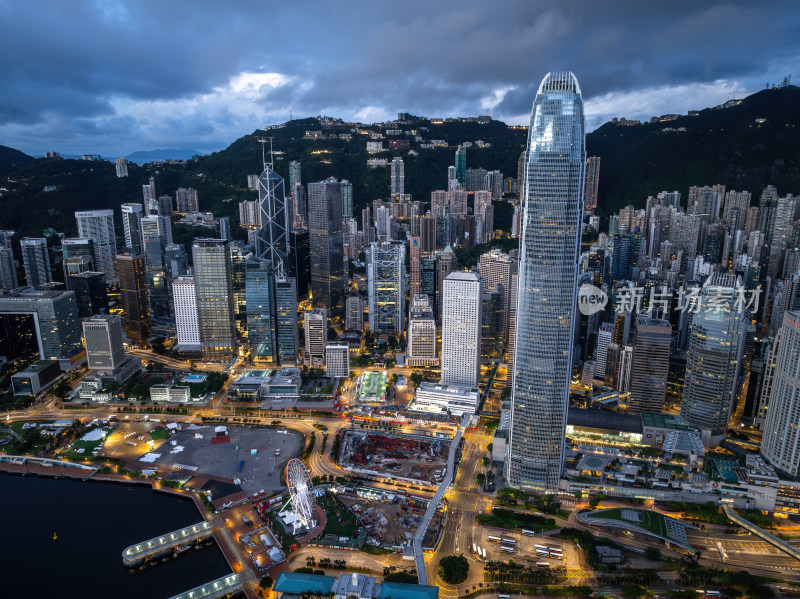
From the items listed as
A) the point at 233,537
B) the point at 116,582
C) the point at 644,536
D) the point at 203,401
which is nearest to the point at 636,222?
the point at 644,536

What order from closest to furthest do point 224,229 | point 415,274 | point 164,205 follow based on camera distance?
point 415,274 < point 224,229 < point 164,205

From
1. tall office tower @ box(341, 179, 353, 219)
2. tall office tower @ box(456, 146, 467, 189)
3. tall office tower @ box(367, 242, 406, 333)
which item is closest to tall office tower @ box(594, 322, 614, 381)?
tall office tower @ box(367, 242, 406, 333)

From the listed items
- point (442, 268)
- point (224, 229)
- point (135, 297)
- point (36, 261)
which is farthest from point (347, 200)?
point (36, 261)

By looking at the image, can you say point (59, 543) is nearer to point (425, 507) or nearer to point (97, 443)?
point (97, 443)

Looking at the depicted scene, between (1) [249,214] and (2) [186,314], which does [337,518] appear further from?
(1) [249,214]

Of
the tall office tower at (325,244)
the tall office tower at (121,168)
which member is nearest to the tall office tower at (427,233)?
the tall office tower at (325,244)
